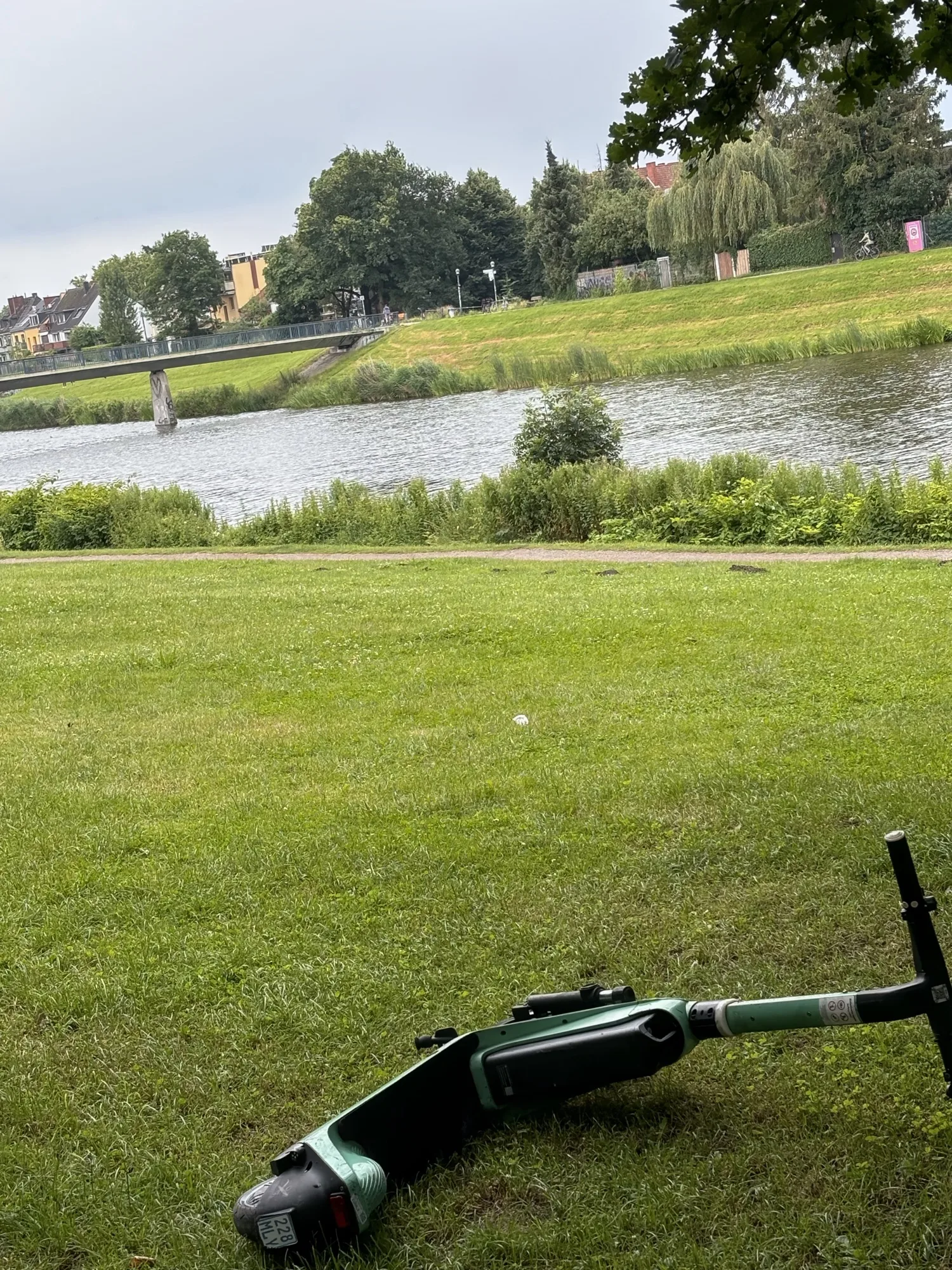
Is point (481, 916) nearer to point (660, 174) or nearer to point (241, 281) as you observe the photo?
point (660, 174)

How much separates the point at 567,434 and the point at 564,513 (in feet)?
6.67

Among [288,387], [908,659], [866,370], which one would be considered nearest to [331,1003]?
[908,659]

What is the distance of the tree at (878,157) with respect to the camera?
61.8 meters

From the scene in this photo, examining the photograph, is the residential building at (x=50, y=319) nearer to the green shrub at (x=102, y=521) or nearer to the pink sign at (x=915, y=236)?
the pink sign at (x=915, y=236)

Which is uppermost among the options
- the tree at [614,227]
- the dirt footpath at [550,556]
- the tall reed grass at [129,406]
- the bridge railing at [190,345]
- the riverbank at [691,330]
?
the tree at [614,227]

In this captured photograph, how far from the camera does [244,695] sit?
27.8ft

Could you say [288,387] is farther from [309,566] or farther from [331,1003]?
[331,1003]

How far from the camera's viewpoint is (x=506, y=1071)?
343cm

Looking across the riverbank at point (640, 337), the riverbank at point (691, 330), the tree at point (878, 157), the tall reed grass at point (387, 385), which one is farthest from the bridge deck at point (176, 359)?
the tree at point (878, 157)

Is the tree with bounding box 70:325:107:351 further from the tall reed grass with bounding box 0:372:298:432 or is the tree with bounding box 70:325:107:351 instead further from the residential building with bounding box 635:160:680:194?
the residential building with bounding box 635:160:680:194

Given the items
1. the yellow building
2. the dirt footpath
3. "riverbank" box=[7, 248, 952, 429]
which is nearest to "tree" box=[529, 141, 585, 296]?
"riverbank" box=[7, 248, 952, 429]

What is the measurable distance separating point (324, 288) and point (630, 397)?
61.9 m

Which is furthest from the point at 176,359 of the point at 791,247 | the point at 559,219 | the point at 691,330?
the point at 791,247

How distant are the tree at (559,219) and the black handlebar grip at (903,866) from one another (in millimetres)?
85791
